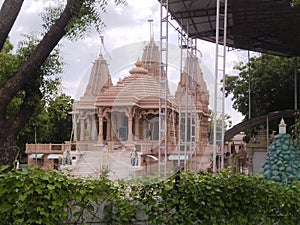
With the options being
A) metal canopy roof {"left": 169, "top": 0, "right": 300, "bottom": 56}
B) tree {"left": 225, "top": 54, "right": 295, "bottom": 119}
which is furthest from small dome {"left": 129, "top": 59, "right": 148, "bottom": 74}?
tree {"left": 225, "top": 54, "right": 295, "bottom": 119}

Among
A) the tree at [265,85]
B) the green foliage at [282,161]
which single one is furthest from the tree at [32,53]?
the tree at [265,85]

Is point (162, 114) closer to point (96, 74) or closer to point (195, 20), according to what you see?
point (96, 74)

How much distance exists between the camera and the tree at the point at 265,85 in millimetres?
15750

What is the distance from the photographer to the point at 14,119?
4.40 metres

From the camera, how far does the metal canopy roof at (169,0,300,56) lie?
9508mm

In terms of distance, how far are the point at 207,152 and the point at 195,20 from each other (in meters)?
4.36

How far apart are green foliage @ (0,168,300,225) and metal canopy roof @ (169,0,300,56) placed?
684 cm

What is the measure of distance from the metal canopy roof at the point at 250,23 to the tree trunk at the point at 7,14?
5.51 meters

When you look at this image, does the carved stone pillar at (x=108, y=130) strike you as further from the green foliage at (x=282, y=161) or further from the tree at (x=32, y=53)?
the green foliage at (x=282, y=161)

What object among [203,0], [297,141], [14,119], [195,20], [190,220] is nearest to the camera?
[190,220]

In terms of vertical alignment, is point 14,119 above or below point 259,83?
below

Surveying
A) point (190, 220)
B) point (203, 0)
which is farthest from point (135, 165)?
point (203, 0)

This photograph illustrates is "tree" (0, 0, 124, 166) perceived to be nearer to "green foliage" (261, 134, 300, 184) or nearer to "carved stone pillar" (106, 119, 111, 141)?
"carved stone pillar" (106, 119, 111, 141)

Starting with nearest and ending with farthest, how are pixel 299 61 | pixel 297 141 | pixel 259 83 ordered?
pixel 297 141
pixel 299 61
pixel 259 83
